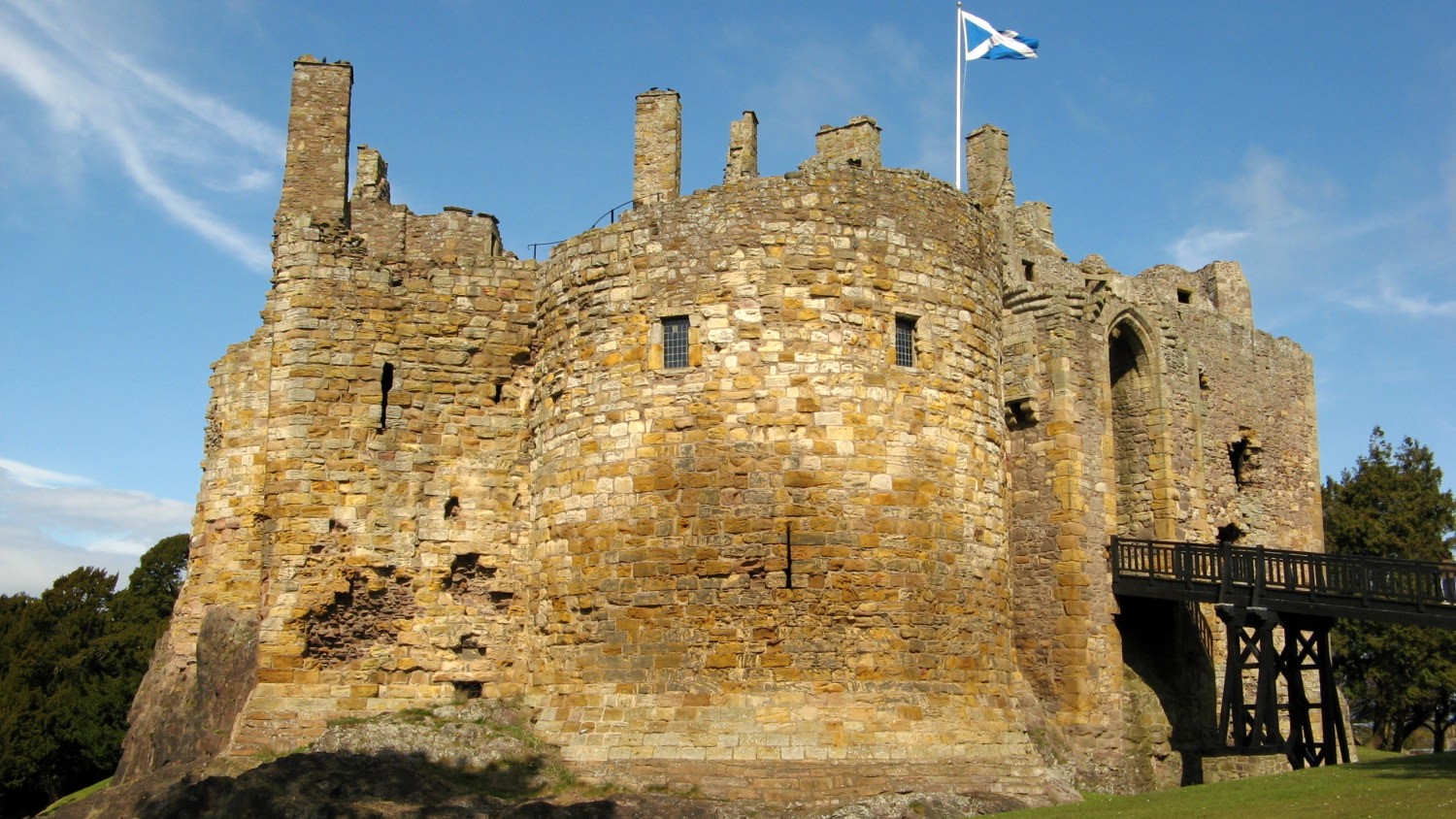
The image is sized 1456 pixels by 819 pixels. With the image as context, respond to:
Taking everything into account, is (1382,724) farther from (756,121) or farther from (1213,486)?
(756,121)

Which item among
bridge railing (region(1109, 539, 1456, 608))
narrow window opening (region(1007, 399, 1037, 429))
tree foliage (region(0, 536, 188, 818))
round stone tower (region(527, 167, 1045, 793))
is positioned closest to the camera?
round stone tower (region(527, 167, 1045, 793))

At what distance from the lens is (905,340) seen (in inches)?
683

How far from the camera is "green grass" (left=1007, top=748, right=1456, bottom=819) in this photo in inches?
481

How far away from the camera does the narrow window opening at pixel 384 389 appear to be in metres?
18.7

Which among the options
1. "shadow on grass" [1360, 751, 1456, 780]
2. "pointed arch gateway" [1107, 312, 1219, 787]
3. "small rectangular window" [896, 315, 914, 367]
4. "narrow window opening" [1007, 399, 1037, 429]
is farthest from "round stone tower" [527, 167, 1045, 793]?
"pointed arch gateway" [1107, 312, 1219, 787]

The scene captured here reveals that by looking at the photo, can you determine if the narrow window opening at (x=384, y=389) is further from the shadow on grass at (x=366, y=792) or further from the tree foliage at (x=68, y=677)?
the tree foliage at (x=68, y=677)

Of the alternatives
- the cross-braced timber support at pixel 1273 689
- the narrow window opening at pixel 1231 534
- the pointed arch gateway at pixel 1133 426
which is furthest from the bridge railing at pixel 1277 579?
the narrow window opening at pixel 1231 534

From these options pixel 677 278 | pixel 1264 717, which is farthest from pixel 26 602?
pixel 1264 717

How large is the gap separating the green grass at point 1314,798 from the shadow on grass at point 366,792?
18.4 ft

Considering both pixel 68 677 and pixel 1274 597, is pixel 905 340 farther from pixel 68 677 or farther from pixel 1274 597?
pixel 68 677

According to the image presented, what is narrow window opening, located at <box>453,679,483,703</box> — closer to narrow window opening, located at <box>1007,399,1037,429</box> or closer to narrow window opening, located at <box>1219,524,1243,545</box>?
narrow window opening, located at <box>1007,399,1037,429</box>

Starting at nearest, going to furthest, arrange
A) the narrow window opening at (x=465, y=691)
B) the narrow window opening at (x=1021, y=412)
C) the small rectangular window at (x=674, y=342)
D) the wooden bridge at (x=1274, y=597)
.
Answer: the small rectangular window at (x=674, y=342) → the narrow window opening at (x=465, y=691) → the wooden bridge at (x=1274, y=597) → the narrow window opening at (x=1021, y=412)

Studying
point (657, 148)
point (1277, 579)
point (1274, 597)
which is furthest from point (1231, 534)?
point (657, 148)

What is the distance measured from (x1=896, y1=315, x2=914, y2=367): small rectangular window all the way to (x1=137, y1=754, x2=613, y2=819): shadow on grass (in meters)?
6.56
